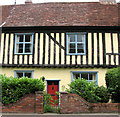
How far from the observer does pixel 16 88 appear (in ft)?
30.1

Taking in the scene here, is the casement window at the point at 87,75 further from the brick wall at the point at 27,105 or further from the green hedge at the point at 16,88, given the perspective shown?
the brick wall at the point at 27,105

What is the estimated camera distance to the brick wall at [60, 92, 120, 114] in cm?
906

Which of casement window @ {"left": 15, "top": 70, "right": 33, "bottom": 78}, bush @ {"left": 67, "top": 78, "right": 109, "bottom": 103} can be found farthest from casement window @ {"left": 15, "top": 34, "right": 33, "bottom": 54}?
bush @ {"left": 67, "top": 78, "right": 109, "bottom": 103}

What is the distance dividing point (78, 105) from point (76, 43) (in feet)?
17.1

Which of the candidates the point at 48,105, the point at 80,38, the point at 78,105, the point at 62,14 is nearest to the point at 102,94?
the point at 78,105

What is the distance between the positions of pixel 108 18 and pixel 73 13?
9.27 feet

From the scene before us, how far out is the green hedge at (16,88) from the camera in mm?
9094

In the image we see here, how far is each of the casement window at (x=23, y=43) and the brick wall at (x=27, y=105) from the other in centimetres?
467

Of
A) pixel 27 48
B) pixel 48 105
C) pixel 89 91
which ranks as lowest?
pixel 48 105

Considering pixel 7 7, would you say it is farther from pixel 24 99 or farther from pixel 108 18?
pixel 24 99

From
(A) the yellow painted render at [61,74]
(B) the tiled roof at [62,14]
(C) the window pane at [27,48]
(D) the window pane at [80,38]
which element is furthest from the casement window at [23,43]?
(D) the window pane at [80,38]

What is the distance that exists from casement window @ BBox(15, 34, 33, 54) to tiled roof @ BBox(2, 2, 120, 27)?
895 millimetres

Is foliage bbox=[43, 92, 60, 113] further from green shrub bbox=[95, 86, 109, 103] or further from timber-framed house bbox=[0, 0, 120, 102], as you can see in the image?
timber-framed house bbox=[0, 0, 120, 102]

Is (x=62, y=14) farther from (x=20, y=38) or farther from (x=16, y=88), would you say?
(x=16, y=88)
